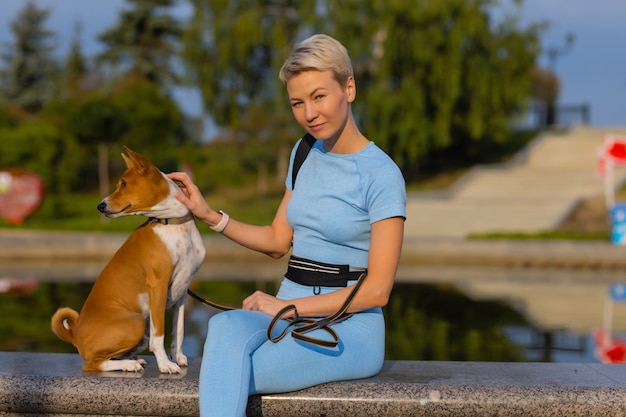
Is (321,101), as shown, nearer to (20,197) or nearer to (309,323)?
(309,323)

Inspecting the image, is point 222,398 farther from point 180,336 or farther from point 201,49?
point 201,49

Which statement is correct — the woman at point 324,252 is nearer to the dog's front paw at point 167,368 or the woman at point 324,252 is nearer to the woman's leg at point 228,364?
the woman's leg at point 228,364

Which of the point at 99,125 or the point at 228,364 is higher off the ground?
the point at 99,125

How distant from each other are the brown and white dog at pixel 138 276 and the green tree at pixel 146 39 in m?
48.5

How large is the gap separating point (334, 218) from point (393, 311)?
283 inches

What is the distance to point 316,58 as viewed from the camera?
3254 mm

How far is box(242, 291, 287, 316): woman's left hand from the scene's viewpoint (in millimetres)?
3322

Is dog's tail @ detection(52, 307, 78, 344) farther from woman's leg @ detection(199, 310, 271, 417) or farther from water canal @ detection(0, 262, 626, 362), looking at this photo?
water canal @ detection(0, 262, 626, 362)

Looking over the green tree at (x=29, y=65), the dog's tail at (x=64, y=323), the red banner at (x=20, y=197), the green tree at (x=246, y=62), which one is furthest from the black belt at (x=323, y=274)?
the green tree at (x=29, y=65)

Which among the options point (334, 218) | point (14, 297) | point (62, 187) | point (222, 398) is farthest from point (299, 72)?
point (62, 187)

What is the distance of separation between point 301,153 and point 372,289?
2.44 ft

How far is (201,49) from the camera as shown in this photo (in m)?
31.9

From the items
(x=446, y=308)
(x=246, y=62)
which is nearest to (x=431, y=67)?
(x=246, y=62)

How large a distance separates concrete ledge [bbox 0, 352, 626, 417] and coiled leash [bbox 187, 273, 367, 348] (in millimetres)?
221
